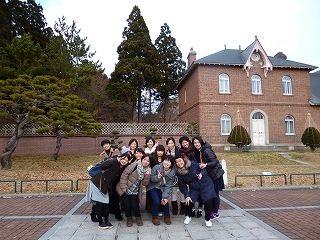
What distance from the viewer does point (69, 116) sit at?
39.7ft

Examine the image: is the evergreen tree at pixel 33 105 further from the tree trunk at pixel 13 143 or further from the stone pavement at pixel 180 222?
the stone pavement at pixel 180 222

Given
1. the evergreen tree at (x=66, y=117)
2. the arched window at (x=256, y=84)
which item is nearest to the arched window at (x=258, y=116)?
the arched window at (x=256, y=84)

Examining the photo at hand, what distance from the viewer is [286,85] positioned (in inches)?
816

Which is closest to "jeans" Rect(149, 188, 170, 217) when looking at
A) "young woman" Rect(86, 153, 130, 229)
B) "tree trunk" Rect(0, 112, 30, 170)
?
"young woman" Rect(86, 153, 130, 229)

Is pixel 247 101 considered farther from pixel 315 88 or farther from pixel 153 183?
pixel 153 183

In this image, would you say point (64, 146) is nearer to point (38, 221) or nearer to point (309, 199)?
point (38, 221)

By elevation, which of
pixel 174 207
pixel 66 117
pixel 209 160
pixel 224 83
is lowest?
pixel 174 207

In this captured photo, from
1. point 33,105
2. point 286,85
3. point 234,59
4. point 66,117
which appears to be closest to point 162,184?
point 66,117

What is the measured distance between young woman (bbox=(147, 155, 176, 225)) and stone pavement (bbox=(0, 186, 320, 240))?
9.6 inches

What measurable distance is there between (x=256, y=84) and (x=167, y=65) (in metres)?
11.1

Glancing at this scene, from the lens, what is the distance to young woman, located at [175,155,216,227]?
4.62 m

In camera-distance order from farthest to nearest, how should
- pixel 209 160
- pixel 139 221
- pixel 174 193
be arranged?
pixel 174 193, pixel 209 160, pixel 139 221

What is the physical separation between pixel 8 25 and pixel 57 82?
1053cm

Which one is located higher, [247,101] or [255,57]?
[255,57]
